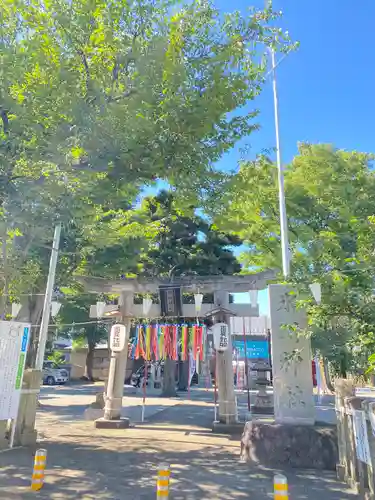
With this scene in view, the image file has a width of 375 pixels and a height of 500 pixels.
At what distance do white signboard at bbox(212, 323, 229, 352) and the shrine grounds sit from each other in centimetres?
248

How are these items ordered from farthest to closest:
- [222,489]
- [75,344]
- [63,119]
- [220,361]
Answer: [75,344]
[220,361]
[63,119]
[222,489]

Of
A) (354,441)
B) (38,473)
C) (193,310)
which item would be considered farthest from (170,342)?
(354,441)

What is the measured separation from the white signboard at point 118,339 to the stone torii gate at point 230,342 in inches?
10.5

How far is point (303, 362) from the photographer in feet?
25.7

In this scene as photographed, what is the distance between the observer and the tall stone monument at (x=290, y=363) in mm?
7664

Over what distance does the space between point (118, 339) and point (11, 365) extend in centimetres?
418

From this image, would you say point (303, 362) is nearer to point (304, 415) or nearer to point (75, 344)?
point (304, 415)

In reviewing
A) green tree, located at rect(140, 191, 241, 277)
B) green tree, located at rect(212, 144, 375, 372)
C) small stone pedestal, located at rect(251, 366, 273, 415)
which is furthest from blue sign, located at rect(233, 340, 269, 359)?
green tree, located at rect(212, 144, 375, 372)

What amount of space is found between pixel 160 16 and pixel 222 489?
809 cm

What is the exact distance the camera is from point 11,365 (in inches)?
328

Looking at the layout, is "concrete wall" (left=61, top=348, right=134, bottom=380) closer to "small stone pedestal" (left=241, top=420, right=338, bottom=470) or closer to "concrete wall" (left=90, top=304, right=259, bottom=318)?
"concrete wall" (left=90, top=304, right=259, bottom=318)

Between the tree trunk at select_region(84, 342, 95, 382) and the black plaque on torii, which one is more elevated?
the black plaque on torii

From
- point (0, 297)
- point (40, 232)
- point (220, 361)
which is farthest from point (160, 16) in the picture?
point (0, 297)

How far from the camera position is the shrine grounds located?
5.65 meters
